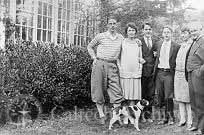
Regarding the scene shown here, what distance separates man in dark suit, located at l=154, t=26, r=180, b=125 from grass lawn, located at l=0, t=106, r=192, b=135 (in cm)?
46

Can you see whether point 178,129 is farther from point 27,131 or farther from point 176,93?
point 27,131

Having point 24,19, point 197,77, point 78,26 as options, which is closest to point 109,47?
point 197,77

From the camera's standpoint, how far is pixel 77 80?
7.69 meters

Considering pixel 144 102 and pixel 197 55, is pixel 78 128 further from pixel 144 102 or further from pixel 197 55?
pixel 197 55

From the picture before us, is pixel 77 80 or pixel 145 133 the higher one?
pixel 77 80

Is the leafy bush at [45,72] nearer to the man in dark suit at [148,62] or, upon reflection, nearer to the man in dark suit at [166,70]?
the man in dark suit at [148,62]

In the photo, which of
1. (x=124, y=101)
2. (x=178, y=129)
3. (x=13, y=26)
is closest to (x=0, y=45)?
(x=13, y=26)

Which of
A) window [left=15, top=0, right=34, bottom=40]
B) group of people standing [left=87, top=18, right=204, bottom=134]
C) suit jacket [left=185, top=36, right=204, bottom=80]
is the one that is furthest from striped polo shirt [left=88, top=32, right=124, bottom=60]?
window [left=15, top=0, right=34, bottom=40]

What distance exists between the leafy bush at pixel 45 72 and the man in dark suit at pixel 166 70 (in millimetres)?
1917

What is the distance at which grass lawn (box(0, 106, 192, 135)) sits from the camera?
19.2 feet

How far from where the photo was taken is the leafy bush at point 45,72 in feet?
21.1

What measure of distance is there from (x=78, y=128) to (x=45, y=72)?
1.34 m

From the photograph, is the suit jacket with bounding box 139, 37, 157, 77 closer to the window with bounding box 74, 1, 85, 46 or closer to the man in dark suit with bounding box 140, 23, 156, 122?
the man in dark suit with bounding box 140, 23, 156, 122

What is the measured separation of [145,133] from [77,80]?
234 centimetres
